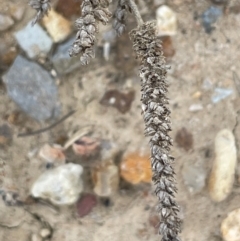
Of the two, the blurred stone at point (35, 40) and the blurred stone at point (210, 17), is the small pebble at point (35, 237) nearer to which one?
the blurred stone at point (35, 40)

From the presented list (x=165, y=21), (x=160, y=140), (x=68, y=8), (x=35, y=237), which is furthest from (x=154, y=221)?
(x=68, y=8)

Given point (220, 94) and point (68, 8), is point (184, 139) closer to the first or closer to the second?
point (220, 94)

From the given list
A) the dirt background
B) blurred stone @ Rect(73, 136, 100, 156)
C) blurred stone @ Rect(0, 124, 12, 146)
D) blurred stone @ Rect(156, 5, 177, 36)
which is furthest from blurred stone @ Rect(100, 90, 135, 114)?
blurred stone @ Rect(0, 124, 12, 146)

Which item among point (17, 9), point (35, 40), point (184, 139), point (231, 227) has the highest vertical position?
point (17, 9)

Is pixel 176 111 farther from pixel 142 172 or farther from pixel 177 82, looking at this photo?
pixel 142 172

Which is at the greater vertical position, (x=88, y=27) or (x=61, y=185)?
(x=88, y=27)

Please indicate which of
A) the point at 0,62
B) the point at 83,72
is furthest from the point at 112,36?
the point at 0,62
